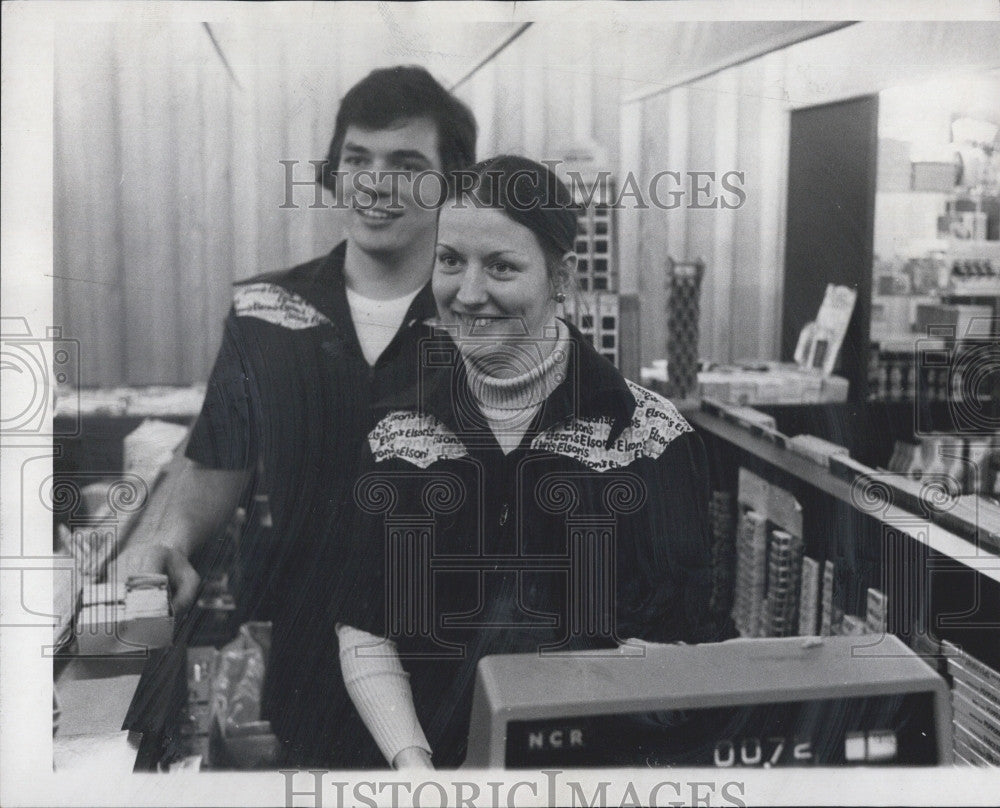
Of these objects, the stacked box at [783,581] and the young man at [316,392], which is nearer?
the young man at [316,392]

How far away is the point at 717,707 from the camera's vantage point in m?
2.17

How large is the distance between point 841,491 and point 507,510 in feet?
2.22

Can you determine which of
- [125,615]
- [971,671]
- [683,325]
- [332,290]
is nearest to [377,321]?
[332,290]

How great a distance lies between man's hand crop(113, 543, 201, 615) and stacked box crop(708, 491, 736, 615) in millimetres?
1013

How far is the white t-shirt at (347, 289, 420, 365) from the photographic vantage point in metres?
2.21

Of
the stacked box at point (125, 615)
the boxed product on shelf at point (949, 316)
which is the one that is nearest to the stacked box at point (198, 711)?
the stacked box at point (125, 615)

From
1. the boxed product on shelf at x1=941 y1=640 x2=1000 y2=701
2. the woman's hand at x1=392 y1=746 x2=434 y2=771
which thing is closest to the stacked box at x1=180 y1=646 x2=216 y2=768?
the woman's hand at x1=392 y1=746 x2=434 y2=771

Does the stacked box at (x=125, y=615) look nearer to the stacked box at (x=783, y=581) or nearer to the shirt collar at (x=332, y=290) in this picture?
the shirt collar at (x=332, y=290)

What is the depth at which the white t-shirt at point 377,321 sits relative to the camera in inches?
87.1

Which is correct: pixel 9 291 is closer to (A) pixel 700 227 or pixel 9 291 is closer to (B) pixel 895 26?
(A) pixel 700 227

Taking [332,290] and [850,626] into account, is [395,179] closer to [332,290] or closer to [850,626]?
[332,290]

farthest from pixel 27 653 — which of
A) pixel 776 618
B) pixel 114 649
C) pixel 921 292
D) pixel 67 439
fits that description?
pixel 921 292

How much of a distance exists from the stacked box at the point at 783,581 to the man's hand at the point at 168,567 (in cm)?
114

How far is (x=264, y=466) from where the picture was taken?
2.25 m
